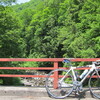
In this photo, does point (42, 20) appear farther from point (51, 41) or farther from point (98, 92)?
point (98, 92)

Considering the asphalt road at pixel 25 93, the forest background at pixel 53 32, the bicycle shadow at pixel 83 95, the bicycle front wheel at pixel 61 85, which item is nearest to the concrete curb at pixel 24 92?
the asphalt road at pixel 25 93

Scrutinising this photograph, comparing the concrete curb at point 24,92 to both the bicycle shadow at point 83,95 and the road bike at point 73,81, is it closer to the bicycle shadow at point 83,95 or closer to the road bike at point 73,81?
the road bike at point 73,81

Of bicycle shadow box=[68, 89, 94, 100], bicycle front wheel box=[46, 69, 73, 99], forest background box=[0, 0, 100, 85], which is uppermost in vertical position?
forest background box=[0, 0, 100, 85]

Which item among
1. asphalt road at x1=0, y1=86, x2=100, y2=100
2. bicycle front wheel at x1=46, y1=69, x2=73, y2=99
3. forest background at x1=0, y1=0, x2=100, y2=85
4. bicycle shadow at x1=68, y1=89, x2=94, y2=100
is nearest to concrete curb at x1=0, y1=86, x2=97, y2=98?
asphalt road at x1=0, y1=86, x2=100, y2=100

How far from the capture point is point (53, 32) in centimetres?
3678

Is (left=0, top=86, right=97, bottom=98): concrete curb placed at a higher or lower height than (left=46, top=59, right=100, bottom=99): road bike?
lower

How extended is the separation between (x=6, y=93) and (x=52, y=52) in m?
31.1

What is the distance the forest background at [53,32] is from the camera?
1756cm

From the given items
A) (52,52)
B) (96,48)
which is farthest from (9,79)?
(52,52)

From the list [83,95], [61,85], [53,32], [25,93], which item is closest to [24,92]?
[25,93]

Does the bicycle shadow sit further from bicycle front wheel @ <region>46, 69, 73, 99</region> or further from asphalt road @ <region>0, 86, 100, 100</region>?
bicycle front wheel @ <region>46, 69, 73, 99</region>

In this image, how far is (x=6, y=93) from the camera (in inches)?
228

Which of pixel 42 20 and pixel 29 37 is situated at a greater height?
pixel 42 20

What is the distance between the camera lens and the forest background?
57.6ft
